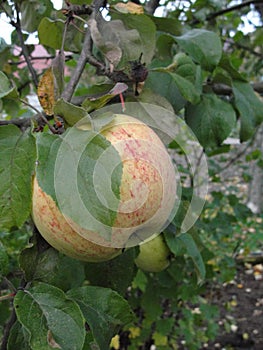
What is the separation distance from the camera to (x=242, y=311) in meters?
3.42

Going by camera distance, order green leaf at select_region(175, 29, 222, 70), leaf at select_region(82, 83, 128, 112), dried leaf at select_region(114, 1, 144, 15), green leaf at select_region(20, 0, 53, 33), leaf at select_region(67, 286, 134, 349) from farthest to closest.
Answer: green leaf at select_region(20, 0, 53, 33) → green leaf at select_region(175, 29, 222, 70) → dried leaf at select_region(114, 1, 144, 15) → leaf at select_region(67, 286, 134, 349) → leaf at select_region(82, 83, 128, 112)

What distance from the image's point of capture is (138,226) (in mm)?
803

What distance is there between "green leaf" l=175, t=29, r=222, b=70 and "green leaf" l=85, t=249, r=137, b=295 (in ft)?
1.49

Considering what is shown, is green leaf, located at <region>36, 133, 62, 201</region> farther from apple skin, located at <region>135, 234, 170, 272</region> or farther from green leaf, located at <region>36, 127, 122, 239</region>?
apple skin, located at <region>135, 234, 170, 272</region>

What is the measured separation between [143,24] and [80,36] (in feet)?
0.65

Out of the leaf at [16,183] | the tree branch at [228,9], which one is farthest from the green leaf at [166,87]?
the tree branch at [228,9]

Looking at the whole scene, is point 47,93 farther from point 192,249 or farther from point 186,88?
point 192,249

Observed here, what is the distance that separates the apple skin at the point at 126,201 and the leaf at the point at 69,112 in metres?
0.02

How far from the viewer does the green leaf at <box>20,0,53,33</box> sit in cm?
128

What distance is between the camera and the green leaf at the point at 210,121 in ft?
4.06

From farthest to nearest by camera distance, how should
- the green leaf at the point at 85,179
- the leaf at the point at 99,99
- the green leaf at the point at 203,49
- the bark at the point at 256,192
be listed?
the bark at the point at 256,192 → the green leaf at the point at 203,49 → the leaf at the point at 99,99 → the green leaf at the point at 85,179

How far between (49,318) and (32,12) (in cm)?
83

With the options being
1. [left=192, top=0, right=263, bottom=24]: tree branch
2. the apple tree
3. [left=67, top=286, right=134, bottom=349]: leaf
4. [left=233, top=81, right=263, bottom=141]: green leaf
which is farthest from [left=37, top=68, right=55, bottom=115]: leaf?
[left=192, top=0, right=263, bottom=24]: tree branch

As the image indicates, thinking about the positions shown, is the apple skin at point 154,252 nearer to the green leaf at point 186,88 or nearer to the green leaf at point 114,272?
the green leaf at point 114,272
